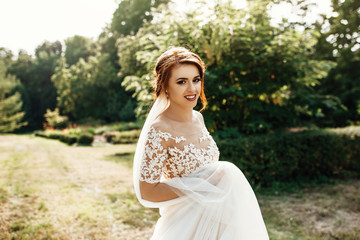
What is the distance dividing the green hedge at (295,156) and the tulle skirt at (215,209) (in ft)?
14.6

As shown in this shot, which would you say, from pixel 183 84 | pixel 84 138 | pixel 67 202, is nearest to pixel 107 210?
pixel 67 202

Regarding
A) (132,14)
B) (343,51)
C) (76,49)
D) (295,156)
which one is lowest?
(295,156)

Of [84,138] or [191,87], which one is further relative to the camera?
[84,138]

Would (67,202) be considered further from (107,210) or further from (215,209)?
(215,209)

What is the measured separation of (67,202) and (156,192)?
4.59 meters

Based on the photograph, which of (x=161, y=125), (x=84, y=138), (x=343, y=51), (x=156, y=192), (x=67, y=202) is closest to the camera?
(x=156, y=192)

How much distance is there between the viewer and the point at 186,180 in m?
1.66

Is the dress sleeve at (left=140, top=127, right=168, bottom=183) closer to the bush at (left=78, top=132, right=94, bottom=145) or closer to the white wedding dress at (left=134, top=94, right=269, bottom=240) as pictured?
the white wedding dress at (left=134, top=94, right=269, bottom=240)

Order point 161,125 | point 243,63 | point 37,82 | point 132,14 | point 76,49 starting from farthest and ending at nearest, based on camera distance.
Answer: point 37,82 < point 76,49 < point 132,14 < point 243,63 < point 161,125

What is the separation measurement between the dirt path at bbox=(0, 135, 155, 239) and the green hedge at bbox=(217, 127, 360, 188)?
2746 mm

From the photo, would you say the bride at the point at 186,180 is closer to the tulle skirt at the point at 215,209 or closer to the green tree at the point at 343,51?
the tulle skirt at the point at 215,209

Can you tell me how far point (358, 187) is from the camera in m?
6.43

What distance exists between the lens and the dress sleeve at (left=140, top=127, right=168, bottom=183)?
5.15 feet

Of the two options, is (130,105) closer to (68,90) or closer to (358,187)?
(68,90)
